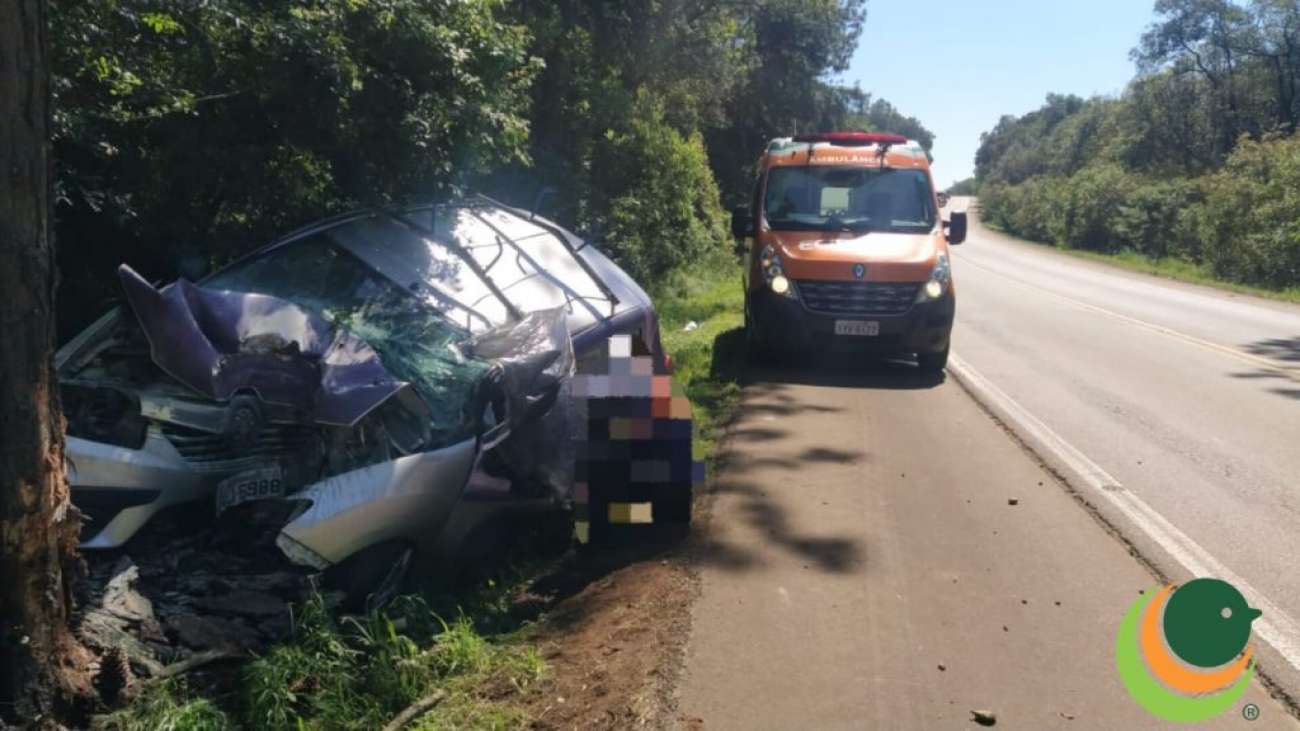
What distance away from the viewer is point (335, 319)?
5.32m

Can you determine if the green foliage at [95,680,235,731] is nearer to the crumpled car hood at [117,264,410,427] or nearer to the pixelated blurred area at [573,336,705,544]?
the crumpled car hood at [117,264,410,427]

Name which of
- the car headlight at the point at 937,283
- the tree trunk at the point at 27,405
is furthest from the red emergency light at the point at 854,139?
the tree trunk at the point at 27,405

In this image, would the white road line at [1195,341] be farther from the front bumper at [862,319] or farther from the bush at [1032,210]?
the bush at [1032,210]

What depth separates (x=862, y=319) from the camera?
10.6 meters

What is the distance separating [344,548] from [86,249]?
375cm

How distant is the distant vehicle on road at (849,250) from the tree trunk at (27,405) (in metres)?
7.95

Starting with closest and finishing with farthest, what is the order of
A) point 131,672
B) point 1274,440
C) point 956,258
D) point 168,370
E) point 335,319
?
point 131,672 < point 168,370 < point 335,319 < point 1274,440 < point 956,258

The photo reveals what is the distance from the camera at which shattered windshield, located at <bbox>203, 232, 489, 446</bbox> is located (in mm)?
4867

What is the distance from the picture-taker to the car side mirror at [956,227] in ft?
38.6

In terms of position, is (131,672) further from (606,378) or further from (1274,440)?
(1274,440)

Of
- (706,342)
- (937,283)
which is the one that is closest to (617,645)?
(937,283)

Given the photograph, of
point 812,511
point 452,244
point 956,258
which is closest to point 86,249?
point 452,244

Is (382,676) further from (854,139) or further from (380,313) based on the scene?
(854,139)

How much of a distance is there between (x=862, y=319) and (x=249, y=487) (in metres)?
7.21
